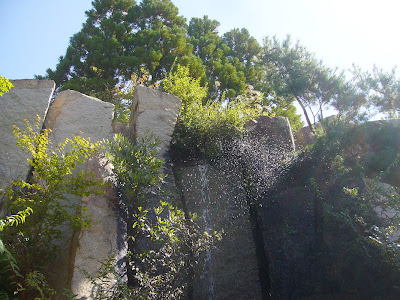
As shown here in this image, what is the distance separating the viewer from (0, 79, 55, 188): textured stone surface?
459 centimetres

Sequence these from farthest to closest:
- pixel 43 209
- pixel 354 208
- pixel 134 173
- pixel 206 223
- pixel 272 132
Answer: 1. pixel 272 132
2. pixel 206 223
3. pixel 354 208
4. pixel 134 173
5. pixel 43 209

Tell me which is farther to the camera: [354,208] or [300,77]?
[300,77]

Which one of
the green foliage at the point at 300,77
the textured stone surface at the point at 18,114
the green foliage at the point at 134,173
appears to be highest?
the green foliage at the point at 300,77

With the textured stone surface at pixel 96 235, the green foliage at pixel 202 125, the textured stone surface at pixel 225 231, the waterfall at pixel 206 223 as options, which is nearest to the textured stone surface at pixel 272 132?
the green foliage at pixel 202 125

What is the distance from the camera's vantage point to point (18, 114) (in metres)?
5.05

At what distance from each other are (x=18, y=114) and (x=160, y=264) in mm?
2932

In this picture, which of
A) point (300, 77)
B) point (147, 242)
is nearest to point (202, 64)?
point (300, 77)

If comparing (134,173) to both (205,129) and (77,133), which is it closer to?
(77,133)

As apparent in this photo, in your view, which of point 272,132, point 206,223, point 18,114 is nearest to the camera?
point 18,114

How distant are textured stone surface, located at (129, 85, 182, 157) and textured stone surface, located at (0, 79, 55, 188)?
1.30 metres

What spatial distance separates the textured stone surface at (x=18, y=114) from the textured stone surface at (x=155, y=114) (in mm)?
1301

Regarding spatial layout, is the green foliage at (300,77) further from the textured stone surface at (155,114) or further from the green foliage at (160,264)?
the green foliage at (160,264)

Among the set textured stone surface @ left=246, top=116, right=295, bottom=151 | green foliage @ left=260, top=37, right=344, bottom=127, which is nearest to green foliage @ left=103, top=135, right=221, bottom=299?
textured stone surface @ left=246, top=116, right=295, bottom=151

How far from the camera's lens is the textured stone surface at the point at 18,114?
4586 millimetres
